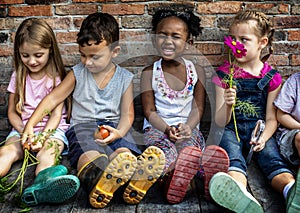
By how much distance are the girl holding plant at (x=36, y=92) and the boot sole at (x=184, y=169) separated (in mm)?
682

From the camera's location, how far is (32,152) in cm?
259

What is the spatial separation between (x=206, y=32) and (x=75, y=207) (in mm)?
1480

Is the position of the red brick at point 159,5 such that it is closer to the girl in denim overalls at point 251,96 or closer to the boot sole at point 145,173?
the girl in denim overalls at point 251,96

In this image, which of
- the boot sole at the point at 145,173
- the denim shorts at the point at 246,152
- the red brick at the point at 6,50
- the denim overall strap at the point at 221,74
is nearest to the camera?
the boot sole at the point at 145,173

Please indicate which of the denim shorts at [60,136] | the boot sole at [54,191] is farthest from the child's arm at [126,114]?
the boot sole at [54,191]

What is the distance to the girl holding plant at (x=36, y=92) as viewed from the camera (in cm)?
249

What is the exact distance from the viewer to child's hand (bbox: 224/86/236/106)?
7.97ft

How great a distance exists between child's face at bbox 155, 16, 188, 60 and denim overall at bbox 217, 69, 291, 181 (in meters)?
0.33

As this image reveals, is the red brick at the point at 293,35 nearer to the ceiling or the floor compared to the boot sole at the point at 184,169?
nearer to the ceiling

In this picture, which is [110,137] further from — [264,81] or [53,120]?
[264,81]

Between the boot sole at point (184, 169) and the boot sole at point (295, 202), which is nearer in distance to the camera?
the boot sole at point (295, 202)

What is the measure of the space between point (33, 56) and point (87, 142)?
24.6 inches

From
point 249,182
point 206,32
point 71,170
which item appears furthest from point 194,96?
point 71,170

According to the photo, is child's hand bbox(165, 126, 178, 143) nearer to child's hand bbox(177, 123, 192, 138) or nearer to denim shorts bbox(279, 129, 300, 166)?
child's hand bbox(177, 123, 192, 138)
